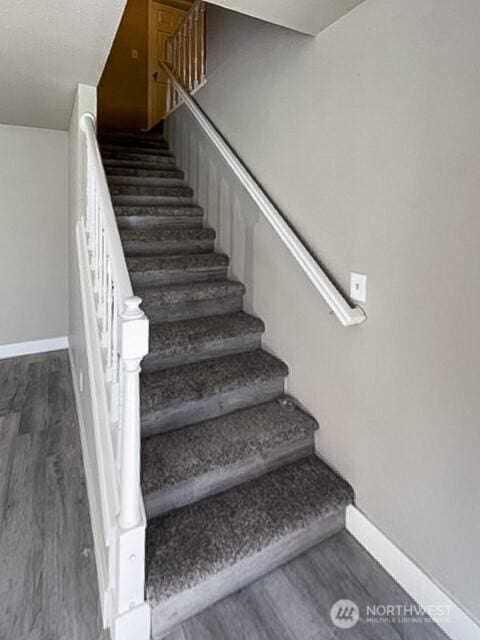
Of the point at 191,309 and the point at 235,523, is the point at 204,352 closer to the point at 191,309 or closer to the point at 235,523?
the point at 191,309

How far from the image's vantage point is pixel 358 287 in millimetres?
1663

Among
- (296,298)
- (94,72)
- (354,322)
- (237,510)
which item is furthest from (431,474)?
(94,72)

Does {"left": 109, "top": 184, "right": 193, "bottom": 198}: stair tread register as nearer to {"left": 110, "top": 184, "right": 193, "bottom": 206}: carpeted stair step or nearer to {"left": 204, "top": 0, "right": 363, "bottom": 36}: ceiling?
{"left": 110, "top": 184, "right": 193, "bottom": 206}: carpeted stair step

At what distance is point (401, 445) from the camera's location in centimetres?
152

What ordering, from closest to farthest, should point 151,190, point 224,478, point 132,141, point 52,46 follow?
point 224,478, point 52,46, point 151,190, point 132,141

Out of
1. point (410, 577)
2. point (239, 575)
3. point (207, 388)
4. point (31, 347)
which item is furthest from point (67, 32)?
point (31, 347)

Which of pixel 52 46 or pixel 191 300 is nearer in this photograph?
pixel 52 46

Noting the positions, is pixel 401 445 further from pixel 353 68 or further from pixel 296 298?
pixel 353 68

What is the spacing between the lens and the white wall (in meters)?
3.73

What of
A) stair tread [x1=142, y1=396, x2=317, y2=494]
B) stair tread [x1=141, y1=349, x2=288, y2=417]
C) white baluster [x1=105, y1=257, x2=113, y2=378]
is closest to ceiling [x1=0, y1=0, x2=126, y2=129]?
white baluster [x1=105, y1=257, x2=113, y2=378]

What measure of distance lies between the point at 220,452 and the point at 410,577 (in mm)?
878

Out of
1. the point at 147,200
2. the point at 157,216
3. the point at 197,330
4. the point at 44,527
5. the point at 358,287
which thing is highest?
the point at 147,200

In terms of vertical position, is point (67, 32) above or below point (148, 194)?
above

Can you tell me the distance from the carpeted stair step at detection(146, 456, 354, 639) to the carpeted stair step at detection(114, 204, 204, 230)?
2.05m
